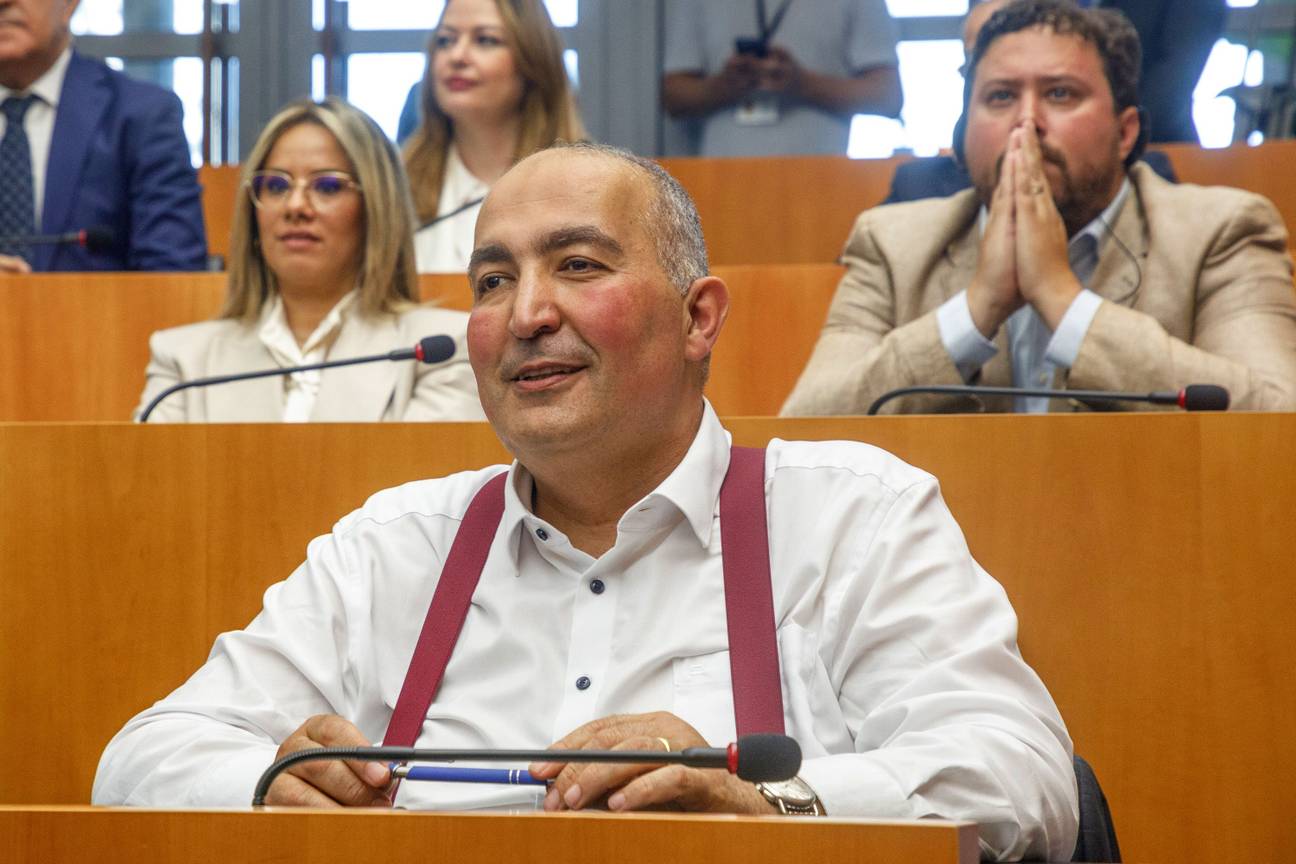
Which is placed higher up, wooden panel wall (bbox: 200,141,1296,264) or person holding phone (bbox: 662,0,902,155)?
person holding phone (bbox: 662,0,902,155)

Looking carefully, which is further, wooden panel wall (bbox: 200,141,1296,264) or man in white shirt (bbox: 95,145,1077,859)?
wooden panel wall (bbox: 200,141,1296,264)

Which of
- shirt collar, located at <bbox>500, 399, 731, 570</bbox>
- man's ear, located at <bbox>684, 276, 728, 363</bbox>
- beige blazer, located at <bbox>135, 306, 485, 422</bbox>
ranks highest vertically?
man's ear, located at <bbox>684, 276, 728, 363</bbox>

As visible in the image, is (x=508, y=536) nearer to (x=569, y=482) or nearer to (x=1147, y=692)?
(x=569, y=482)

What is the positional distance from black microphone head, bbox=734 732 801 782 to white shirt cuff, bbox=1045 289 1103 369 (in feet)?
4.73

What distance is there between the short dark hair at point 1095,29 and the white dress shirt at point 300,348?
1.27m

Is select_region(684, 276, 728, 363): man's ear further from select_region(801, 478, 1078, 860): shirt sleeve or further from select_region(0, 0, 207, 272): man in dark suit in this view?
select_region(0, 0, 207, 272): man in dark suit

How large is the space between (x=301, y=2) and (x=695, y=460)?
18.1 ft

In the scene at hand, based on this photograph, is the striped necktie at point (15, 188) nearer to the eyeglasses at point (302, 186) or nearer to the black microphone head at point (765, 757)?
the eyeglasses at point (302, 186)

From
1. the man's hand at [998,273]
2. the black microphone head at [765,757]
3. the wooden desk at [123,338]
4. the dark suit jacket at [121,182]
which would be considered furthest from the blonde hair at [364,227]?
the black microphone head at [765,757]

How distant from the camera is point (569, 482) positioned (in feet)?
6.21

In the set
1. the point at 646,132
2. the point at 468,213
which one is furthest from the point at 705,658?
the point at 646,132

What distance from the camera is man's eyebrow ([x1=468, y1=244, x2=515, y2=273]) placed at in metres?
1.91

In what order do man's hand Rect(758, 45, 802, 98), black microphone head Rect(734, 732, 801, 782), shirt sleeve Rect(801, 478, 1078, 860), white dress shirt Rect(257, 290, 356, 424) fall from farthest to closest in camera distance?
man's hand Rect(758, 45, 802, 98) < white dress shirt Rect(257, 290, 356, 424) < shirt sleeve Rect(801, 478, 1078, 860) < black microphone head Rect(734, 732, 801, 782)

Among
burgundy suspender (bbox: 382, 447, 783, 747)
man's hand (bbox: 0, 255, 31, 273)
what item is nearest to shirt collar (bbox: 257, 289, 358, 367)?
man's hand (bbox: 0, 255, 31, 273)
